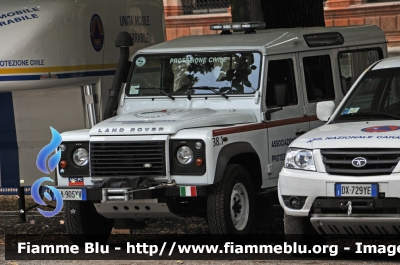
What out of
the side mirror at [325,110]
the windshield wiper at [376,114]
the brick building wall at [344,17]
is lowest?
the windshield wiper at [376,114]

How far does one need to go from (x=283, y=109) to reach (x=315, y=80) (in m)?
0.78

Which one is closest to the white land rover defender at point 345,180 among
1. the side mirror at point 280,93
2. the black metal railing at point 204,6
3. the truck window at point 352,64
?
the side mirror at point 280,93

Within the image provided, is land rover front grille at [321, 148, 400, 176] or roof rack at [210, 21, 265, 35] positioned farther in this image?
roof rack at [210, 21, 265, 35]

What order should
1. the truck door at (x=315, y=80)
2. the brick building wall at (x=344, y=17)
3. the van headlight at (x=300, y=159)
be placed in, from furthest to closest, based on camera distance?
1. the brick building wall at (x=344, y=17)
2. the truck door at (x=315, y=80)
3. the van headlight at (x=300, y=159)

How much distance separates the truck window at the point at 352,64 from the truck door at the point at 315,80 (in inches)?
10.5

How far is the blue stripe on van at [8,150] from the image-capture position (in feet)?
36.9

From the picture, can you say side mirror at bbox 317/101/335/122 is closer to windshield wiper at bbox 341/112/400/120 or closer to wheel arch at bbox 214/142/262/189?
windshield wiper at bbox 341/112/400/120

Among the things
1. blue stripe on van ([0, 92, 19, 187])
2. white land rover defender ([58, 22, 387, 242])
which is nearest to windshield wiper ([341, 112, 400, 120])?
white land rover defender ([58, 22, 387, 242])

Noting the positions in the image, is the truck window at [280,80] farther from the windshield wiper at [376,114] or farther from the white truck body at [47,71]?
the white truck body at [47,71]

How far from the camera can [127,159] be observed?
9523mm

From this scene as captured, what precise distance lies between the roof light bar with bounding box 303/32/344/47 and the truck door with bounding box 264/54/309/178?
44 centimetres

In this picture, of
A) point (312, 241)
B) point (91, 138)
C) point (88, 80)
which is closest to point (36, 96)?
point (88, 80)

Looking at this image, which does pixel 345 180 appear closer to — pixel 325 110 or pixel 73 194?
pixel 325 110

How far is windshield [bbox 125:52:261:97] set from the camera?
10.5 m
